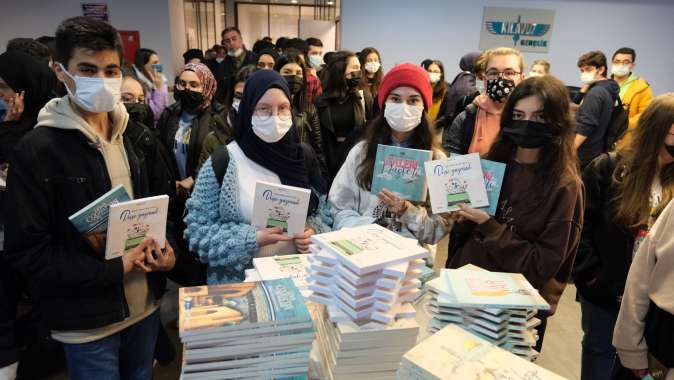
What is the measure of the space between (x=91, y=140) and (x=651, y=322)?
2.12 meters

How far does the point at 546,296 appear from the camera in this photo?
199cm

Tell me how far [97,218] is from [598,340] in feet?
7.62

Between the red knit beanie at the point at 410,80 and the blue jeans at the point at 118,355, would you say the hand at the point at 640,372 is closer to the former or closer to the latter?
the red knit beanie at the point at 410,80

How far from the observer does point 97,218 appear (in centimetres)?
145

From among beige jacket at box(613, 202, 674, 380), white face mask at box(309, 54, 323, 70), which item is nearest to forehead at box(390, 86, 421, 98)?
beige jacket at box(613, 202, 674, 380)

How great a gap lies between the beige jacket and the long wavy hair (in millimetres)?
412

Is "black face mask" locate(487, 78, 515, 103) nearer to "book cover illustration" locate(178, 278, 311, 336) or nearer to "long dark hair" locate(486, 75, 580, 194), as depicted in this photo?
"long dark hair" locate(486, 75, 580, 194)

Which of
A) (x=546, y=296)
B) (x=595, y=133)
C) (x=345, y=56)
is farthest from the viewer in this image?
(x=595, y=133)

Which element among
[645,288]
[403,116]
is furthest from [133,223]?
[645,288]

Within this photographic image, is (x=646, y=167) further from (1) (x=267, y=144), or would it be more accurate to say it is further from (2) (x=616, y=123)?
(2) (x=616, y=123)

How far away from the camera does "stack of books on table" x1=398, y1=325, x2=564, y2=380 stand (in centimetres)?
105

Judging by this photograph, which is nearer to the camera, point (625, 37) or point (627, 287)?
point (627, 287)

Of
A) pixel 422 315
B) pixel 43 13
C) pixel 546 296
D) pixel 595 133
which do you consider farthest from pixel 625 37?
pixel 43 13

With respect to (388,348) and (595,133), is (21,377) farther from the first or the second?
(595,133)
